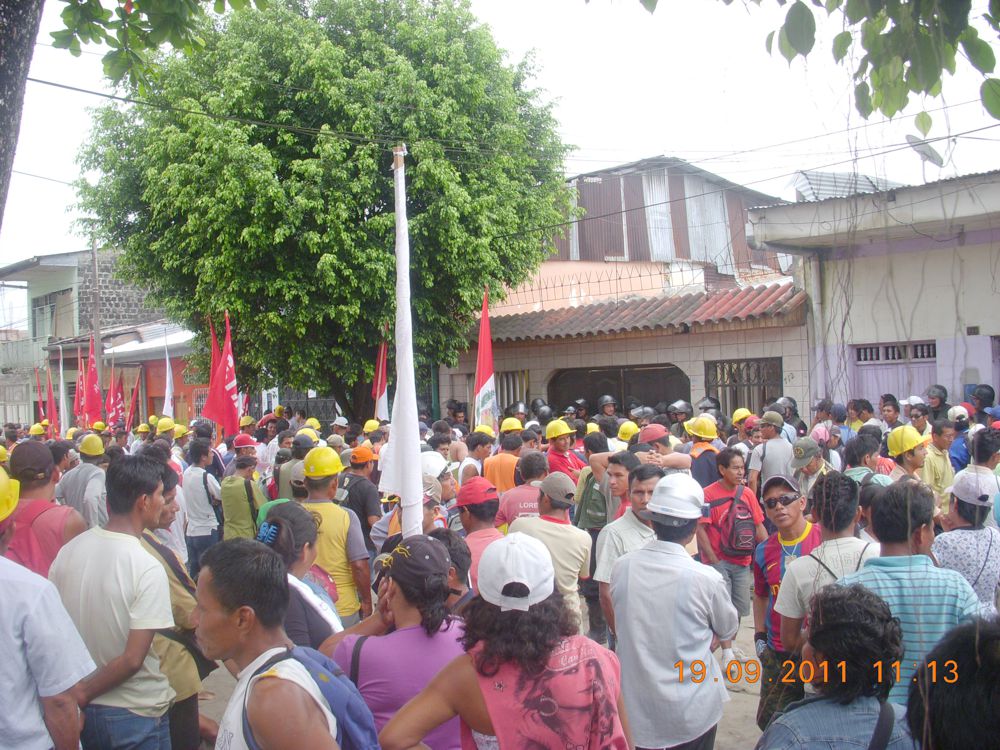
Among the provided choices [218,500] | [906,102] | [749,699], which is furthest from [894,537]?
[218,500]

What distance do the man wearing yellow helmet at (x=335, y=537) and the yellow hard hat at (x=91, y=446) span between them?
3.10 m

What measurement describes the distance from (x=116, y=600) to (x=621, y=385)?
44.6ft

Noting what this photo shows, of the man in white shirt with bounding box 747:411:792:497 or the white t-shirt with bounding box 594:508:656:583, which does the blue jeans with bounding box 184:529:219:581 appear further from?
the man in white shirt with bounding box 747:411:792:497

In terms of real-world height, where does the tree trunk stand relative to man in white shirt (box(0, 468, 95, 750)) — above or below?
above

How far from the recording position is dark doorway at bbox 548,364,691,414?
15828 mm

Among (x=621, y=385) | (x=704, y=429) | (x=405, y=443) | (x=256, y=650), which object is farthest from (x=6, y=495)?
(x=621, y=385)

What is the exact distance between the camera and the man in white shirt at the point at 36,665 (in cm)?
262

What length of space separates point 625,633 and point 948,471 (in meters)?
4.45

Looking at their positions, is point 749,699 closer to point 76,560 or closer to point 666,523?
point 666,523

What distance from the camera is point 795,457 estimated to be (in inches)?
234

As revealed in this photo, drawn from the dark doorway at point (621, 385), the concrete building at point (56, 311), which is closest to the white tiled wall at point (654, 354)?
the dark doorway at point (621, 385)

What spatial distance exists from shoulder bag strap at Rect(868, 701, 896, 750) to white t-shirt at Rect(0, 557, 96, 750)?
232 centimetres

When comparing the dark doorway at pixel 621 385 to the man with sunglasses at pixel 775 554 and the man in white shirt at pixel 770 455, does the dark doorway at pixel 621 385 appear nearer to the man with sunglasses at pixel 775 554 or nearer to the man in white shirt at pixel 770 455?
the man in white shirt at pixel 770 455

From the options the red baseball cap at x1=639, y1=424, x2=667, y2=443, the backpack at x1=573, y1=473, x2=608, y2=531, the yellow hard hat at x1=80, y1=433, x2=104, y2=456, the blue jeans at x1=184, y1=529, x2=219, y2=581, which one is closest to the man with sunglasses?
the red baseball cap at x1=639, y1=424, x2=667, y2=443
